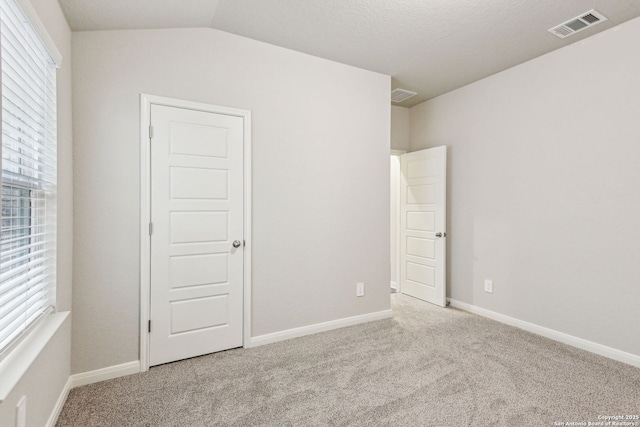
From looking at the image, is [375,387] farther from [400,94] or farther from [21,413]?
[400,94]

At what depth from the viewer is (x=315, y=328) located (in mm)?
3178

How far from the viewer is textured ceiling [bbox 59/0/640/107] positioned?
2273 millimetres

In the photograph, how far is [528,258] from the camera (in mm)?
3283

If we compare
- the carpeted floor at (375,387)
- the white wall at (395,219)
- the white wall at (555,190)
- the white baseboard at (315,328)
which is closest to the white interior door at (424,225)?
the white wall at (395,219)

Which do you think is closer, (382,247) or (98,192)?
(98,192)

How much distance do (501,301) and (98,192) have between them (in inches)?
154

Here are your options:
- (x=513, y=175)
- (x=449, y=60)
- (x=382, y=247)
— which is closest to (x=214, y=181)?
(x=382, y=247)

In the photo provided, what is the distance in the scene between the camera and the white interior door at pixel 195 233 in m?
2.51

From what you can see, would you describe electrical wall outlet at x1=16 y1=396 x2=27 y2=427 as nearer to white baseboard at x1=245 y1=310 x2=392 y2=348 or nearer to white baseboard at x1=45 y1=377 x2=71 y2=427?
white baseboard at x1=45 y1=377 x2=71 y2=427

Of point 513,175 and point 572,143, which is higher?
point 572,143

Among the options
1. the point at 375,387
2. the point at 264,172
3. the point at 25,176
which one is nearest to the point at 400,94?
the point at 264,172

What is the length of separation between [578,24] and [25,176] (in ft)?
12.7

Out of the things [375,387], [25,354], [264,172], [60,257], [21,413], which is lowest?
[375,387]

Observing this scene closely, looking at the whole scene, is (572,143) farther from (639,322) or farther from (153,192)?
(153,192)
